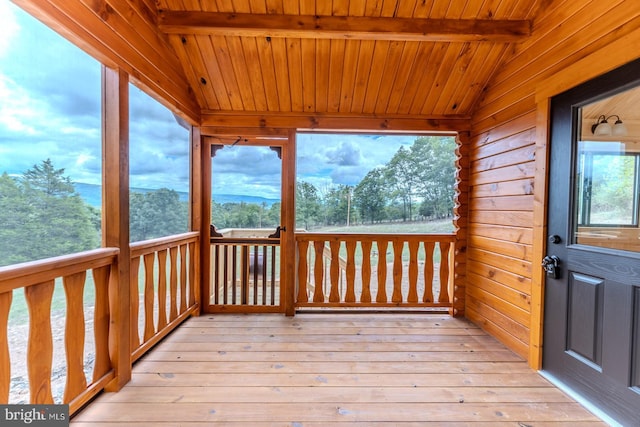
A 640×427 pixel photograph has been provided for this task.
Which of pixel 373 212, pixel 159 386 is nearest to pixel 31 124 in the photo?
pixel 159 386

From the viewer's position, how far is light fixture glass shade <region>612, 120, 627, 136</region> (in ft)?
5.10

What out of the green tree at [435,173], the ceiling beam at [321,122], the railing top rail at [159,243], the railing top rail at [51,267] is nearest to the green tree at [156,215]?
the railing top rail at [159,243]

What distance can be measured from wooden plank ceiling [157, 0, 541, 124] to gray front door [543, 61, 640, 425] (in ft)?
2.65

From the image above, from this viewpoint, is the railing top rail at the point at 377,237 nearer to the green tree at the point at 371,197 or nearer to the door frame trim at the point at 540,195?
the green tree at the point at 371,197

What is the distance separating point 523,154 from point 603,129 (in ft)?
1.68

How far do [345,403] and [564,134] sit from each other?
2172mm

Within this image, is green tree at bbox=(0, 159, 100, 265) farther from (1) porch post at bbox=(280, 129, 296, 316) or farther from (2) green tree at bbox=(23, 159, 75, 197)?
(1) porch post at bbox=(280, 129, 296, 316)

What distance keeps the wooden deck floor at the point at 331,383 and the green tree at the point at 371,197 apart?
1.17 m

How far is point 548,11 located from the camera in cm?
189

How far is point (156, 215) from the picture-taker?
227cm

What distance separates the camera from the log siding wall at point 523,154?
159 centimetres

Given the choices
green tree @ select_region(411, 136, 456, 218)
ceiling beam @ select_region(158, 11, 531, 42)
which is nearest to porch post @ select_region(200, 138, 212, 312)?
ceiling beam @ select_region(158, 11, 531, 42)

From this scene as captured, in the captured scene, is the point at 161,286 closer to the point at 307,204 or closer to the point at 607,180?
the point at 307,204

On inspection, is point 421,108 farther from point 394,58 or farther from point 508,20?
point 508,20
